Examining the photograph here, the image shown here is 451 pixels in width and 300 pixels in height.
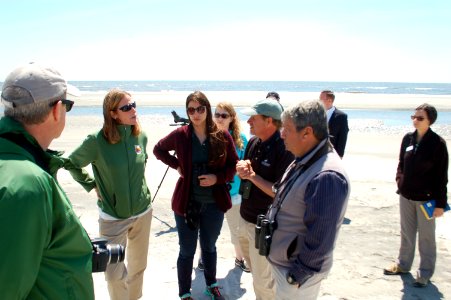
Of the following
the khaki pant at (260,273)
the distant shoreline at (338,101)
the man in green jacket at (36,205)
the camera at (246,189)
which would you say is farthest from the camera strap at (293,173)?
the distant shoreline at (338,101)

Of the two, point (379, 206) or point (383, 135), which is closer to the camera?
point (379, 206)

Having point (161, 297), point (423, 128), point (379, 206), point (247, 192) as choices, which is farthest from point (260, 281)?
point (379, 206)

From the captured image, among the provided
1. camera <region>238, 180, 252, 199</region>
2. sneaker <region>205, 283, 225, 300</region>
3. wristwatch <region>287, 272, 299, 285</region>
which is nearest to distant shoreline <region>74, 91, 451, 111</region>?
sneaker <region>205, 283, 225, 300</region>

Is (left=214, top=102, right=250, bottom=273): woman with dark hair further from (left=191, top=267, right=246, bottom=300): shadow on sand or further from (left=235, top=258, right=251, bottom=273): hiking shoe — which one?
(left=191, top=267, right=246, bottom=300): shadow on sand

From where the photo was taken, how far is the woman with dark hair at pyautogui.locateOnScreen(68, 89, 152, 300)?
11.7 ft

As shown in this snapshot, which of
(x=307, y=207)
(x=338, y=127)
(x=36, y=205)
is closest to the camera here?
(x=36, y=205)

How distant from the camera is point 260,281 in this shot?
3682 millimetres

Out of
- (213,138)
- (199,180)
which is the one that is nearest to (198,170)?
(199,180)

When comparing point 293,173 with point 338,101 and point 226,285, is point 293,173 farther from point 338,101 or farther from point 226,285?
point 338,101

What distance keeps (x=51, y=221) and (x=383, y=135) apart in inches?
709

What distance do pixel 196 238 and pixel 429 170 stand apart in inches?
106

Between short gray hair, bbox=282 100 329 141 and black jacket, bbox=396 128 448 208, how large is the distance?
2354 millimetres

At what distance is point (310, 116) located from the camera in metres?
2.60

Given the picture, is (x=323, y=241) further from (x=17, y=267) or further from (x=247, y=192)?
(x=17, y=267)
